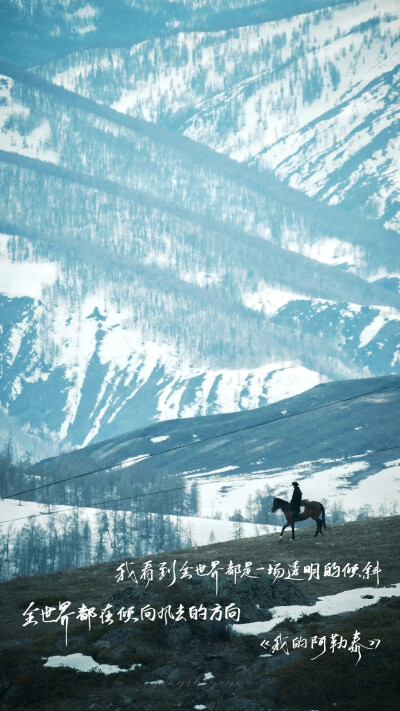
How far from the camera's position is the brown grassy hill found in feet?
86.9

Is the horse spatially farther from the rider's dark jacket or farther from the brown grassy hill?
the brown grassy hill

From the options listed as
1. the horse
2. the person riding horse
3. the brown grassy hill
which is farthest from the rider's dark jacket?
the brown grassy hill

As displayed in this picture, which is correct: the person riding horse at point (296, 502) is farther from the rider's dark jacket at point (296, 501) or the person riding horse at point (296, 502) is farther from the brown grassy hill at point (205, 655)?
the brown grassy hill at point (205, 655)

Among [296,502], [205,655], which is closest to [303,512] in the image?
[296,502]

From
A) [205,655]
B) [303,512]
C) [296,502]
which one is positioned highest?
[296,502]

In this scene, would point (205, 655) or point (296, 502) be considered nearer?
point (205, 655)

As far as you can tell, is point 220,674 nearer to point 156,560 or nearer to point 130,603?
point 130,603

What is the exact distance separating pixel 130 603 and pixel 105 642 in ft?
10.7

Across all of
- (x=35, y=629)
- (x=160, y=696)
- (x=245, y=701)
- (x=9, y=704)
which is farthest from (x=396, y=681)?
(x=35, y=629)

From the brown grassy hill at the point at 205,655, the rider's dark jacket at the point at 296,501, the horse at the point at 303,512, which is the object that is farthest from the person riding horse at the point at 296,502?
the brown grassy hill at the point at 205,655

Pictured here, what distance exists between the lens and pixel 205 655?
97.2 feet

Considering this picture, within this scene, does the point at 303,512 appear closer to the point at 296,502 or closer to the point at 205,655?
the point at 296,502

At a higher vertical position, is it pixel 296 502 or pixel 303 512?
pixel 296 502

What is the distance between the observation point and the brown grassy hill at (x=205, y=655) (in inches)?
1043
